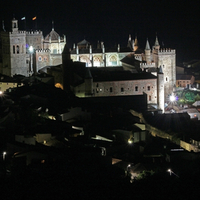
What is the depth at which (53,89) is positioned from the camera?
162 feet

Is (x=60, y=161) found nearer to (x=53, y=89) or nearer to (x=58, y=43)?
(x=53, y=89)

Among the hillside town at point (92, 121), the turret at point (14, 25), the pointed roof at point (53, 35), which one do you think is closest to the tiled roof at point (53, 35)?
the pointed roof at point (53, 35)

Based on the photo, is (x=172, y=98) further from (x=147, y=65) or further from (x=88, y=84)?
(x=88, y=84)

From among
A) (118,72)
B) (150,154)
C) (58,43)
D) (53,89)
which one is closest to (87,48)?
(58,43)

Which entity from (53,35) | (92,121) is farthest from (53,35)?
(92,121)

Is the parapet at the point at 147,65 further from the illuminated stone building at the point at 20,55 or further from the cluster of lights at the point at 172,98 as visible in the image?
the illuminated stone building at the point at 20,55

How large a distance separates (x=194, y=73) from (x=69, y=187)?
57.5m

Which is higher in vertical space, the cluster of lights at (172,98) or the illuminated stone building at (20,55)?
the illuminated stone building at (20,55)

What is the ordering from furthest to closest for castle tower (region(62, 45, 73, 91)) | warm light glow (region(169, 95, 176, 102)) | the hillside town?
warm light glow (region(169, 95, 176, 102)) → castle tower (region(62, 45, 73, 91)) → the hillside town

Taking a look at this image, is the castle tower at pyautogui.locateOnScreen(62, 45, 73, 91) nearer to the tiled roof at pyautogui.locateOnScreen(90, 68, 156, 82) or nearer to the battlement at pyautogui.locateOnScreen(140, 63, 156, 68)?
the tiled roof at pyautogui.locateOnScreen(90, 68, 156, 82)

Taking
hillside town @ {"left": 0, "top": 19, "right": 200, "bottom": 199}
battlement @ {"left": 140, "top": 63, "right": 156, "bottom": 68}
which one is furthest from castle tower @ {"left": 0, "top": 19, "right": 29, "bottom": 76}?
battlement @ {"left": 140, "top": 63, "right": 156, "bottom": 68}

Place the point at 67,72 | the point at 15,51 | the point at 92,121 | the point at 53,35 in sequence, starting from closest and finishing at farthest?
the point at 92,121 → the point at 67,72 → the point at 15,51 → the point at 53,35

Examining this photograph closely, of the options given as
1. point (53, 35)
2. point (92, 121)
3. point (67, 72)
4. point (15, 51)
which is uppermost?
point (53, 35)

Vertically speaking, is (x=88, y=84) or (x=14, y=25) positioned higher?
(x=14, y=25)
